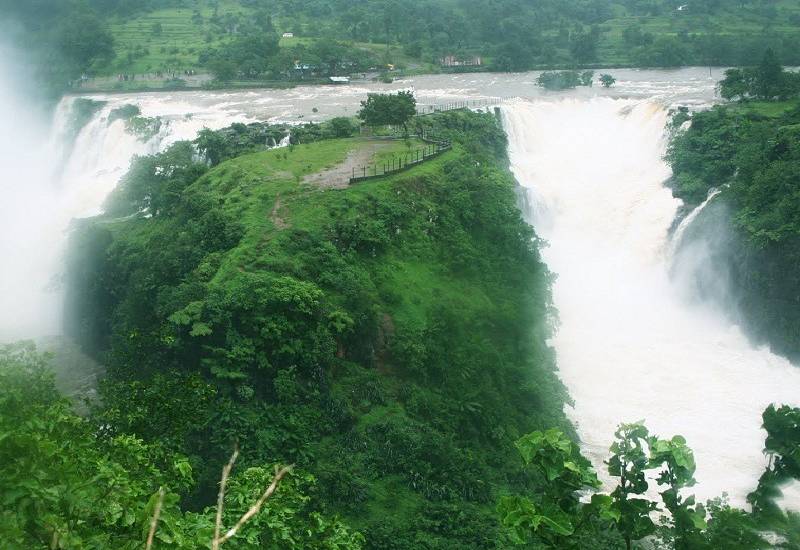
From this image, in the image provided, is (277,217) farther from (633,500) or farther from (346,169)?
(633,500)

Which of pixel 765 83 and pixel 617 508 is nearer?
pixel 617 508

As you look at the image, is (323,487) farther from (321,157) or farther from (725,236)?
(725,236)

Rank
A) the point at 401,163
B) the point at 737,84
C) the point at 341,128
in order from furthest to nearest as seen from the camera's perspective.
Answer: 1. the point at 737,84
2. the point at 341,128
3. the point at 401,163

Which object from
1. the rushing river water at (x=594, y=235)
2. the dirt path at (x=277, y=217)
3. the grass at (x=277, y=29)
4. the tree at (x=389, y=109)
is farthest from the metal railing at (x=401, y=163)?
the grass at (x=277, y=29)

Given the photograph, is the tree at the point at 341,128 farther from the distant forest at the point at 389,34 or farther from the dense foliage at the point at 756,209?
the distant forest at the point at 389,34

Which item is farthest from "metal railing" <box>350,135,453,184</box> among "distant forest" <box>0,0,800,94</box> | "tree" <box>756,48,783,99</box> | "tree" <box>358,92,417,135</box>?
"distant forest" <box>0,0,800,94</box>

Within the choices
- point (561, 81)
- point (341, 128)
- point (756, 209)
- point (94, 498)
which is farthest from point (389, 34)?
point (94, 498)
